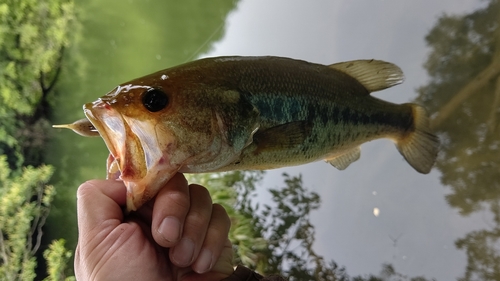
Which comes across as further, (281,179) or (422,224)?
(281,179)

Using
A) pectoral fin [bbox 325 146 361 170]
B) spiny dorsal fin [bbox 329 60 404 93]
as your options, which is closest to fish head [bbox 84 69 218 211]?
spiny dorsal fin [bbox 329 60 404 93]

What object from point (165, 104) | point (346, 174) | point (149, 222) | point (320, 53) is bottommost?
point (149, 222)

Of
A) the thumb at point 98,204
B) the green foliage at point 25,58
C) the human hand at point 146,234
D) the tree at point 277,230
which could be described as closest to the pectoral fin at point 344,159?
the human hand at point 146,234

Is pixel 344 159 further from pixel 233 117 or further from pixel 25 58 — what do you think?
pixel 25 58

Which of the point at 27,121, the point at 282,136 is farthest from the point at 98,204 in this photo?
the point at 27,121

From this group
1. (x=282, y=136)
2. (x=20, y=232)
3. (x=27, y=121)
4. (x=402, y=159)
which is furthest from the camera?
(x=27, y=121)

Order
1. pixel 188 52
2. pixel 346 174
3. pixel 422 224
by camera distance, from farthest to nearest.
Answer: pixel 188 52 < pixel 346 174 < pixel 422 224

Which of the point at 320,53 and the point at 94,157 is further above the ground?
the point at 320,53

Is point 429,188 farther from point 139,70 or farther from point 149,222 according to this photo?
point 139,70

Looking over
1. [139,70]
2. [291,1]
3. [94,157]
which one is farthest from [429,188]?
[94,157]
